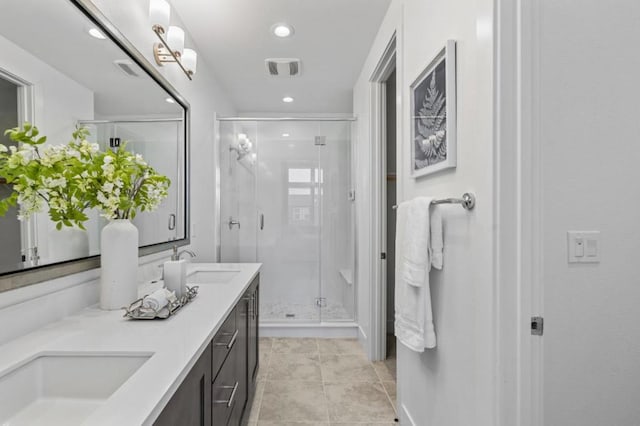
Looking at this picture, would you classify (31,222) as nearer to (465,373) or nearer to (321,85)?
(465,373)

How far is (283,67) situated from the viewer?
295 cm

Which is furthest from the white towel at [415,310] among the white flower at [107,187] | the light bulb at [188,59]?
the light bulb at [188,59]

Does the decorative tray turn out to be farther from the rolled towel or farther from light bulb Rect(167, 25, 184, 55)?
light bulb Rect(167, 25, 184, 55)

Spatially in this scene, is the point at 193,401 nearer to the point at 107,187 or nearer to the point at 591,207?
the point at 107,187

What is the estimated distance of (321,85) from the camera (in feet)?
11.1

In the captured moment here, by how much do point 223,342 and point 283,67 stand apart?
2.49 metres

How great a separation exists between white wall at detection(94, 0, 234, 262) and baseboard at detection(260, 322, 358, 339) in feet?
3.02

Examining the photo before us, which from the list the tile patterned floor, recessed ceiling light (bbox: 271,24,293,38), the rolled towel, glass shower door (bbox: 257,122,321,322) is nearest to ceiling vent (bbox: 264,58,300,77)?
recessed ceiling light (bbox: 271,24,293,38)

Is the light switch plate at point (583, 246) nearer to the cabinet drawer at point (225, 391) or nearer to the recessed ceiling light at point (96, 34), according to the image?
the cabinet drawer at point (225, 391)

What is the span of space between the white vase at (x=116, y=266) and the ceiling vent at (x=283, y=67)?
2.10 metres

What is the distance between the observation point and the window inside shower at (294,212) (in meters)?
3.37

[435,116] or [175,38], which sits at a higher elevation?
[175,38]

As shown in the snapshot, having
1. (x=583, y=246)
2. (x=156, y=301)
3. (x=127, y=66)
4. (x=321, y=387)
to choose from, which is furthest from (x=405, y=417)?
(x=127, y=66)

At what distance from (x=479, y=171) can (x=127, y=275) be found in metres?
1.36
